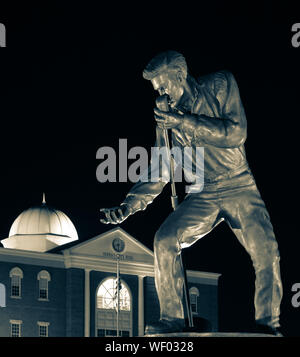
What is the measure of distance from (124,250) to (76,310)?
17.1 ft

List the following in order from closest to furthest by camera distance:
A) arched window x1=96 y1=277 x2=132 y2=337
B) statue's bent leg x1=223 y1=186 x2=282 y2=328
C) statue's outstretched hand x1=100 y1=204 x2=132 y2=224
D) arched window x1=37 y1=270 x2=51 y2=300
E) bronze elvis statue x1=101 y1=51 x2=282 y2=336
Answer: bronze elvis statue x1=101 y1=51 x2=282 y2=336
statue's bent leg x1=223 y1=186 x2=282 y2=328
statue's outstretched hand x1=100 y1=204 x2=132 y2=224
arched window x1=37 y1=270 x2=51 y2=300
arched window x1=96 y1=277 x2=132 y2=337

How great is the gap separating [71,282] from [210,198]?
52.7m

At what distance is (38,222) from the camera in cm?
6569

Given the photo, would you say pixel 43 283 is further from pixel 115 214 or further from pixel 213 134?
pixel 213 134

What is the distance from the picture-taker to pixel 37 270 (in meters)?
60.8

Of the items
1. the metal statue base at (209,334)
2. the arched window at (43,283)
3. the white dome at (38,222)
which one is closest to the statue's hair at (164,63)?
the metal statue base at (209,334)

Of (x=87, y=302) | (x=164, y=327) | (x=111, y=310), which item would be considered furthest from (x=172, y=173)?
(x=111, y=310)

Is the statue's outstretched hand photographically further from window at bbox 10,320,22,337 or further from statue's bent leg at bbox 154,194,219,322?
window at bbox 10,320,22,337

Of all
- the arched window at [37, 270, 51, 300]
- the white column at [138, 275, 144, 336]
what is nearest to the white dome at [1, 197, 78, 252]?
the arched window at [37, 270, 51, 300]

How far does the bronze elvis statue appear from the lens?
30.5 feet

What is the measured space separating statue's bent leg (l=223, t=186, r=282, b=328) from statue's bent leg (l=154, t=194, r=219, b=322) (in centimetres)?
29

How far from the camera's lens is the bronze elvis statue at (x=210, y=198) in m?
9.28

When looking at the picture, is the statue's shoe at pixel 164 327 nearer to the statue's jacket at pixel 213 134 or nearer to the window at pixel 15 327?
the statue's jacket at pixel 213 134
